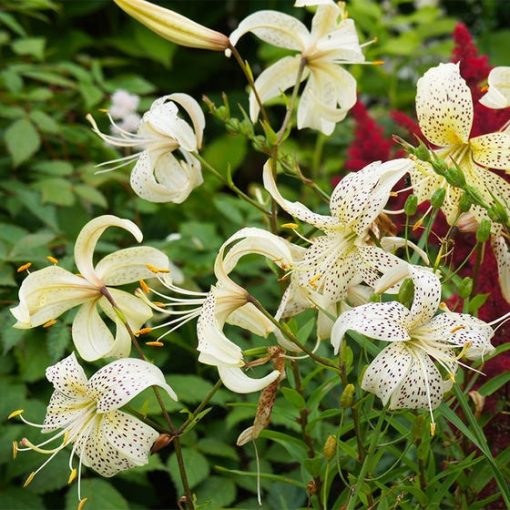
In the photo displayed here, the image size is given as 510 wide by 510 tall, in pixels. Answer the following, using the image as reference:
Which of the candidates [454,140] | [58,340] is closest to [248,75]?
[454,140]

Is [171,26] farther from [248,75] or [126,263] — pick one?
[126,263]

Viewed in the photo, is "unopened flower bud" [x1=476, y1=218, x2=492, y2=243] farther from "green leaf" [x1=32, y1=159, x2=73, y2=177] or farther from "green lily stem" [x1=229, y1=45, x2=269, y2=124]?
"green leaf" [x1=32, y1=159, x2=73, y2=177]

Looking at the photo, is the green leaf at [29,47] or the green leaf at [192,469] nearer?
the green leaf at [192,469]

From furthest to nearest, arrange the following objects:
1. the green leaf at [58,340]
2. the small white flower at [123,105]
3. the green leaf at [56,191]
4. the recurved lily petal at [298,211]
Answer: the small white flower at [123,105] → the green leaf at [56,191] → the green leaf at [58,340] → the recurved lily petal at [298,211]

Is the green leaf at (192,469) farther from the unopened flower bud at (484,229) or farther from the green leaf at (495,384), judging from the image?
the unopened flower bud at (484,229)

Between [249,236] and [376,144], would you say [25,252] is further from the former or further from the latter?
[249,236]

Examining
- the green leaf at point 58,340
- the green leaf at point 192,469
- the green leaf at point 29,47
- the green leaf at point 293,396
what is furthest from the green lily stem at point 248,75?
the green leaf at point 29,47

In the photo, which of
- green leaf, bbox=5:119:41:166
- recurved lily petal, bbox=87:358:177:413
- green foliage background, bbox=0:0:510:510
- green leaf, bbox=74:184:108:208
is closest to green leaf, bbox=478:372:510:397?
green foliage background, bbox=0:0:510:510

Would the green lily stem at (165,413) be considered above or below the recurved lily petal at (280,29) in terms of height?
below
